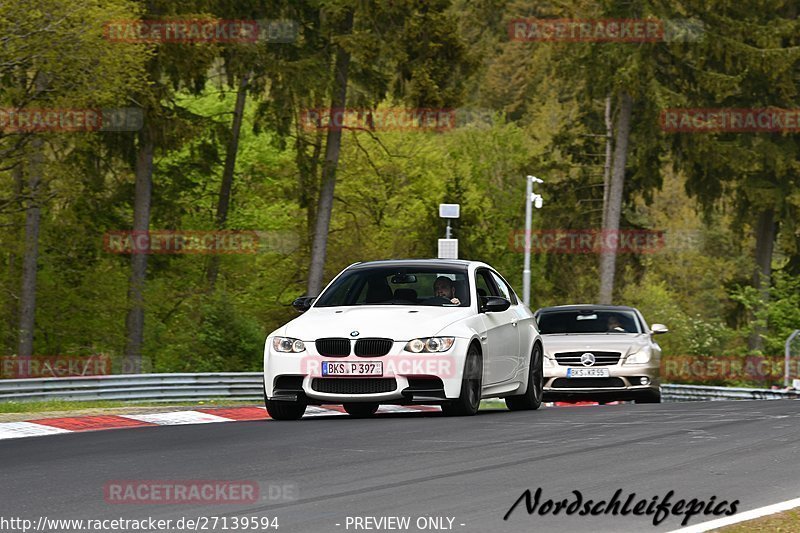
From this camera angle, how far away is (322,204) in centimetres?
4319

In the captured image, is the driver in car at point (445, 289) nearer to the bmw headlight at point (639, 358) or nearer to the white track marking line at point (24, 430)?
the white track marking line at point (24, 430)

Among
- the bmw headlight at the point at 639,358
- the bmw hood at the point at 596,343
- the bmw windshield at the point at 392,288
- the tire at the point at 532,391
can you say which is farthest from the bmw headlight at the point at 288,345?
the bmw headlight at the point at 639,358

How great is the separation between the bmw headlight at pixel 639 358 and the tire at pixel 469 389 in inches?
263

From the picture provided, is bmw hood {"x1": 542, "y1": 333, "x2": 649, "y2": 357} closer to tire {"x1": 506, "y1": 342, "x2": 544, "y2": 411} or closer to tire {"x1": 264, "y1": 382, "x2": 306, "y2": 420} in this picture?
tire {"x1": 506, "y1": 342, "x2": 544, "y2": 411}

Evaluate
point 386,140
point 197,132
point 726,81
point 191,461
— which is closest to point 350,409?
point 191,461

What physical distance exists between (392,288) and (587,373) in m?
6.22

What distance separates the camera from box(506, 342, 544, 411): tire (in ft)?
57.2

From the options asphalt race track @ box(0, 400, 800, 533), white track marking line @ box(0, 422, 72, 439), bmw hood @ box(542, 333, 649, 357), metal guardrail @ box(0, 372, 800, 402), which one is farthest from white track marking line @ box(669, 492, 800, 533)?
metal guardrail @ box(0, 372, 800, 402)

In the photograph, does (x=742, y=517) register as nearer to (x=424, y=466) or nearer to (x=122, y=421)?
(x=424, y=466)

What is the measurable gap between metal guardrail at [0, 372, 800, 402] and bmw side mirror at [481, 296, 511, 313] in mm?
7717

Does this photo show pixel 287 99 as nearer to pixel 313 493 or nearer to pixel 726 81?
pixel 726 81

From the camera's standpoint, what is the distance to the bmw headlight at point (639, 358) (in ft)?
71.4

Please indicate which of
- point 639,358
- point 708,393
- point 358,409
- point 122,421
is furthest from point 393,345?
point 708,393

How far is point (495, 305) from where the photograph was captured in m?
16.0
